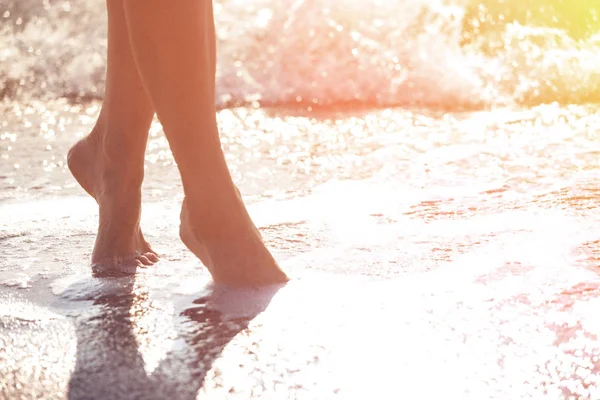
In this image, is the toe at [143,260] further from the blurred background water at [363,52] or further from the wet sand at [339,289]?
the blurred background water at [363,52]

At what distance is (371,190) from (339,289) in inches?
38.5

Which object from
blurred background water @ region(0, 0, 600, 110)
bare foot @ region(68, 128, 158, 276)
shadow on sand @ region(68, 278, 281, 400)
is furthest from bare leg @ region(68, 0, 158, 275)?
blurred background water @ region(0, 0, 600, 110)

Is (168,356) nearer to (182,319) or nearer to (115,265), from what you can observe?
(182,319)

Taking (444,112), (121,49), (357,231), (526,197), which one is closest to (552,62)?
(444,112)

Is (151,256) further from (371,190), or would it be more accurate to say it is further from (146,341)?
(371,190)

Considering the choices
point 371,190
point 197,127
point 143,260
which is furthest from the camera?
point 371,190

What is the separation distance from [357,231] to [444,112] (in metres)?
2.21

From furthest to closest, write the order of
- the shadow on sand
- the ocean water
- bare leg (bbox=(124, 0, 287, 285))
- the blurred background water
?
the blurred background water
bare leg (bbox=(124, 0, 287, 285))
the ocean water
the shadow on sand

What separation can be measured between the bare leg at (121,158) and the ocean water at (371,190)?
0.26ft

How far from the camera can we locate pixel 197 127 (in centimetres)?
168

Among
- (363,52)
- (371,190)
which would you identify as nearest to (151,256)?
(371,190)

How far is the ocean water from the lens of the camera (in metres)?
1.38

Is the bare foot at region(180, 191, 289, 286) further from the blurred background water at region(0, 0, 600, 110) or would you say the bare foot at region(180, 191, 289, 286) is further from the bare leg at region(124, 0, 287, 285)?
the blurred background water at region(0, 0, 600, 110)

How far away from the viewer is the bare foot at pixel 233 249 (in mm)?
1729
